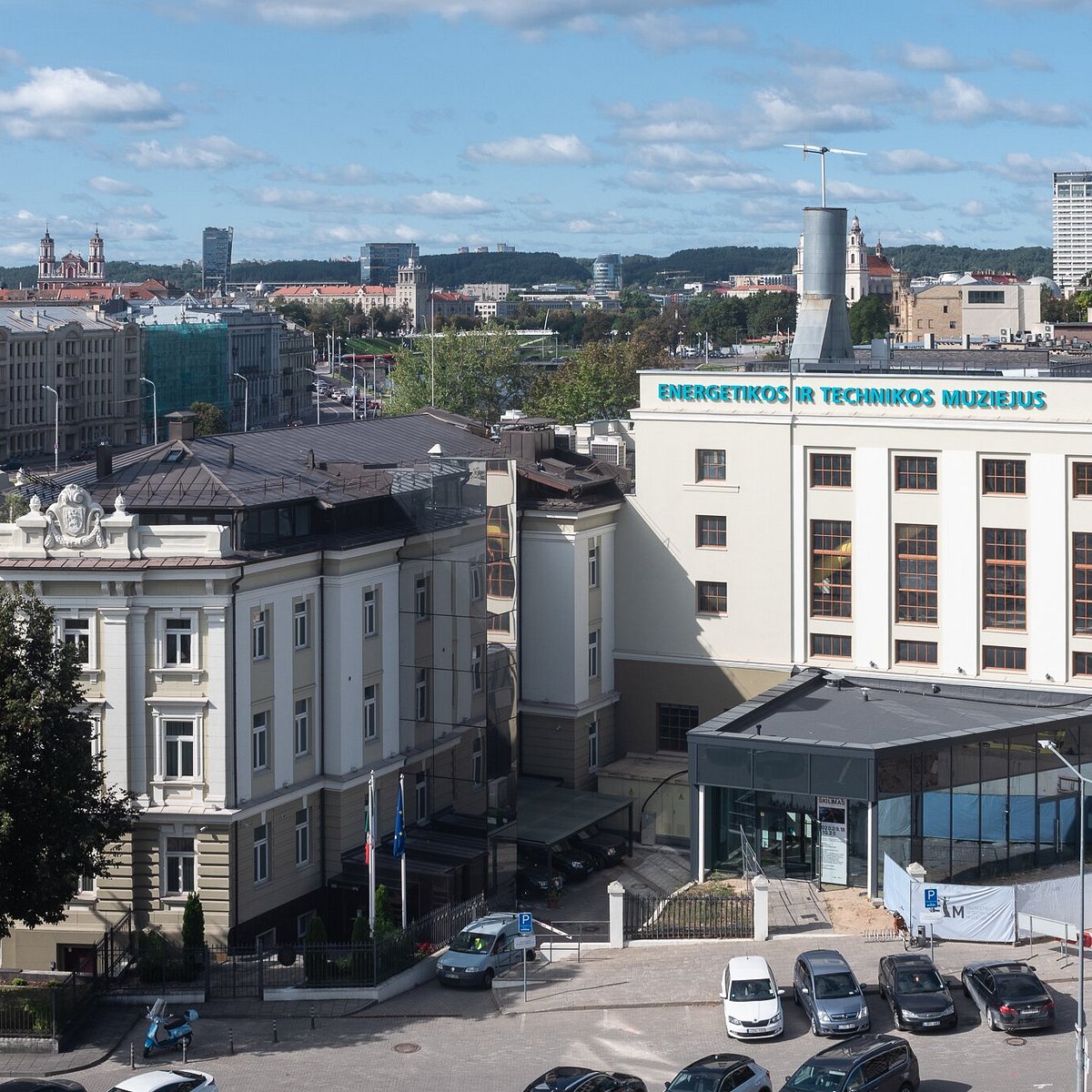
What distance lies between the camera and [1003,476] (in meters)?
65.1


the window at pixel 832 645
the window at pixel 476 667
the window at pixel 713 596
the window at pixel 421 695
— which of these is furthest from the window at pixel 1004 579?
the window at pixel 421 695

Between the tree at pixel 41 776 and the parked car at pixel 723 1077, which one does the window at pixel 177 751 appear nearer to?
the tree at pixel 41 776

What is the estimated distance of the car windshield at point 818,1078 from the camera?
38.3m

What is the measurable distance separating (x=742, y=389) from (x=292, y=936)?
27.1 metres

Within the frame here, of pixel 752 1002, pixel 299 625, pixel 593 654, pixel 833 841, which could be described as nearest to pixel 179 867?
pixel 299 625

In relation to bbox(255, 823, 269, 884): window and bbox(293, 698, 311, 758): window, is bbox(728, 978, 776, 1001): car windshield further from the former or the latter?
bbox(293, 698, 311, 758): window

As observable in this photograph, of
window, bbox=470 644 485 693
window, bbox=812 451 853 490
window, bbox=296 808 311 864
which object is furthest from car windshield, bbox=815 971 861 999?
window, bbox=812 451 853 490

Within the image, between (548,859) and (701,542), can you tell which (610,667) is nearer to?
(701,542)

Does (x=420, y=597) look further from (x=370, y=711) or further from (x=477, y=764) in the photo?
(x=477, y=764)

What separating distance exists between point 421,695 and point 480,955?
12340mm

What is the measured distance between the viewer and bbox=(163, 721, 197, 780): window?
52594mm

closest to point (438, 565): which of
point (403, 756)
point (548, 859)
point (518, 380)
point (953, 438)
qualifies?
point (403, 756)

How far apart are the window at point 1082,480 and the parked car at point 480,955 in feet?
85.0

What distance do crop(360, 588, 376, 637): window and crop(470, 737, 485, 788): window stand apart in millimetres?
6915
